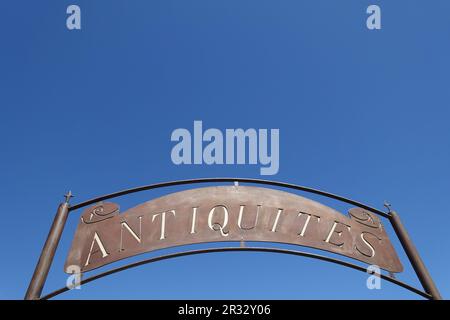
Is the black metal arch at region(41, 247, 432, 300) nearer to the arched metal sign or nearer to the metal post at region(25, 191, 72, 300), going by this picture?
the arched metal sign

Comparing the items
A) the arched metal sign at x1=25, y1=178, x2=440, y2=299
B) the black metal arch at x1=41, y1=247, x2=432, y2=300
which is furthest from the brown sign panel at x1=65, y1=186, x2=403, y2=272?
the black metal arch at x1=41, y1=247, x2=432, y2=300

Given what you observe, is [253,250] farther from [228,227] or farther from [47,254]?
[47,254]

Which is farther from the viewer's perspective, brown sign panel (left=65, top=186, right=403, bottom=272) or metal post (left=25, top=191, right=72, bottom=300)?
brown sign panel (left=65, top=186, right=403, bottom=272)

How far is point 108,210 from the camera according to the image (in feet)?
11.7

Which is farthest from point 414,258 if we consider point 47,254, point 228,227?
point 47,254

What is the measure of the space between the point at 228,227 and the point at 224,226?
0.13 ft

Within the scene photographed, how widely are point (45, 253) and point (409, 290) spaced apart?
3.22 meters

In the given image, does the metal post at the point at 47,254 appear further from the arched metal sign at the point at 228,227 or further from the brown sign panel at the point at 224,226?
the brown sign panel at the point at 224,226

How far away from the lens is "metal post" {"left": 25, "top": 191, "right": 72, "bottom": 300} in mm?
2795

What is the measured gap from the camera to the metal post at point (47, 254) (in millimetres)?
2795

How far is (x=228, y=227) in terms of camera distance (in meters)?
3.45

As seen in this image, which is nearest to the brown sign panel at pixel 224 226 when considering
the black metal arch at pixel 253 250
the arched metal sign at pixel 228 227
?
the arched metal sign at pixel 228 227
